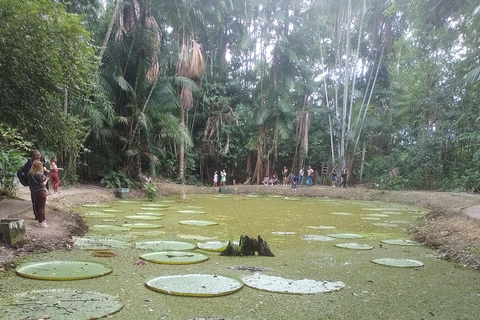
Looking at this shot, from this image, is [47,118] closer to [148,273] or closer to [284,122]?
[148,273]

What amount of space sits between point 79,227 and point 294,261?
10.3 feet

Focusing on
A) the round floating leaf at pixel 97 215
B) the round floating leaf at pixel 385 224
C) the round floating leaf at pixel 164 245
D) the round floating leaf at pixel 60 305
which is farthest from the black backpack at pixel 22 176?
the round floating leaf at pixel 385 224

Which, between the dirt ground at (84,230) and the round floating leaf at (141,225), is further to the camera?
the round floating leaf at (141,225)

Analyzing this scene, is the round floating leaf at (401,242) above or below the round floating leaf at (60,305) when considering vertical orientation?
above

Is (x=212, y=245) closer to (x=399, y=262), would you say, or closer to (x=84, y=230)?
(x=84, y=230)

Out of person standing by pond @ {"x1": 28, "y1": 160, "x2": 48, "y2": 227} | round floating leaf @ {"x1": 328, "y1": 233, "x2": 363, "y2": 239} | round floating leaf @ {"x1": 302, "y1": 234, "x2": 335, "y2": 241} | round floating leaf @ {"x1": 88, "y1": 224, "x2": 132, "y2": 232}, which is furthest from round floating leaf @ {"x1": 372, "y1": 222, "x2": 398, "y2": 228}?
person standing by pond @ {"x1": 28, "y1": 160, "x2": 48, "y2": 227}

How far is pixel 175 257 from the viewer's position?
12.5 ft

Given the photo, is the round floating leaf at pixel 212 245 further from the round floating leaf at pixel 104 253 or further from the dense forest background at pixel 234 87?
the dense forest background at pixel 234 87

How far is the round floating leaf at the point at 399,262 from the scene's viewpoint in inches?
150

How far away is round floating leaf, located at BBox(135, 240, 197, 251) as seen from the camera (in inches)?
168

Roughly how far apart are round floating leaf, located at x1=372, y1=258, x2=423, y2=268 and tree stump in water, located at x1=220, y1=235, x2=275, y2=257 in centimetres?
115

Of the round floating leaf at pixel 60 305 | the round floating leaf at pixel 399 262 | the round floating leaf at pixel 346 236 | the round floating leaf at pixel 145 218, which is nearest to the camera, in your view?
the round floating leaf at pixel 60 305

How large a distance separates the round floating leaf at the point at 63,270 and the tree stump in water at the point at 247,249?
132 cm

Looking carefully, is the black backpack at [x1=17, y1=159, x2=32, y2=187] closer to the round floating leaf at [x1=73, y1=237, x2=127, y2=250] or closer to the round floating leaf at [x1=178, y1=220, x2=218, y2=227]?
the round floating leaf at [x1=73, y1=237, x2=127, y2=250]
